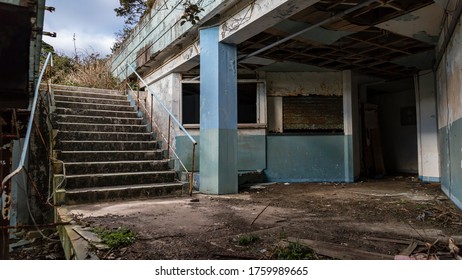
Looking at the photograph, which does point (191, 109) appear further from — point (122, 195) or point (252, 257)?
point (252, 257)

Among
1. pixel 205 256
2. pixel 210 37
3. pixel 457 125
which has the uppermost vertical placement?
pixel 210 37

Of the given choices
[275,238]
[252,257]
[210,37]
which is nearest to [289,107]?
[210,37]

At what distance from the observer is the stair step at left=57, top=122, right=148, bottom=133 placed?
5883 mm

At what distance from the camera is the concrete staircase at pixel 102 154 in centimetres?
475

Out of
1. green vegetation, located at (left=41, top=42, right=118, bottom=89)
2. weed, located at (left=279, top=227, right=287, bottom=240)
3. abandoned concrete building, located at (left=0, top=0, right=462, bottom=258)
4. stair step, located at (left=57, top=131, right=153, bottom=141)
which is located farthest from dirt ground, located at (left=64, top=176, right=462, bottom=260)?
green vegetation, located at (left=41, top=42, right=118, bottom=89)

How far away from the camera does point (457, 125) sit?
4320mm

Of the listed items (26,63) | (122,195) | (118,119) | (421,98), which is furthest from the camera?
(421,98)

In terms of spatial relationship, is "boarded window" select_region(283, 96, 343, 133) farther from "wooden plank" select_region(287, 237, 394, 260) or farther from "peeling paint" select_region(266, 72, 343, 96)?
→ "wooden plank" select_region(287, 237, 394, 260)

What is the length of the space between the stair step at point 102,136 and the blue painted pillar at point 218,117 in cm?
167

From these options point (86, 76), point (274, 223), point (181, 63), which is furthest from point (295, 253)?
point (86, 76)

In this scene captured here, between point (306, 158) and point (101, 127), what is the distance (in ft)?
14.5

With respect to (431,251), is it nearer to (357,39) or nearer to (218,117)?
(218,117)

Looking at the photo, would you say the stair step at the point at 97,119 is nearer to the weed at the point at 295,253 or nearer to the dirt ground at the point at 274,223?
the dirt ground at the point at 274,223
